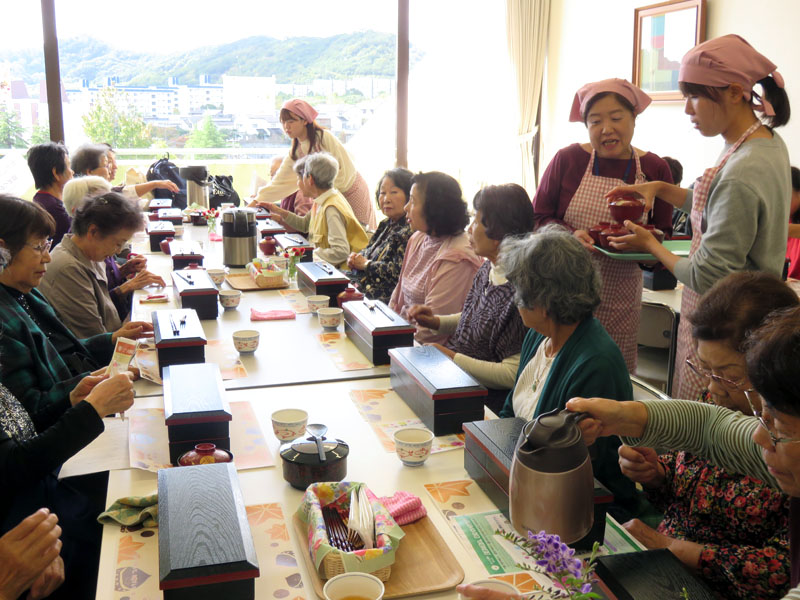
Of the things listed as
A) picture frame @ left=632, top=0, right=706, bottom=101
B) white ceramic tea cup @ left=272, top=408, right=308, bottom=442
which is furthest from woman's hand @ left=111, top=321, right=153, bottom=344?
picture frame @ left=632, top=0, right=706, bottom=101

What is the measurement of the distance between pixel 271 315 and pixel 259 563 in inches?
65.2

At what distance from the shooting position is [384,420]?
1894 mm

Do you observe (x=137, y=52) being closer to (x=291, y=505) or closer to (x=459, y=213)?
(x=459, y=213)

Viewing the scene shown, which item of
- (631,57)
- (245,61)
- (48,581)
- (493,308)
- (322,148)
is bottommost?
(48,581)

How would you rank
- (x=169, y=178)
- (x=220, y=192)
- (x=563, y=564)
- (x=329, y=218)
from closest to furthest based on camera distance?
(x=563, y=564), (x=329, y=218), (x=220, y=192), (x=169, y=178)

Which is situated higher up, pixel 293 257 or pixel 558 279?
pixel 558 279

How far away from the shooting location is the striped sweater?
4.50ft

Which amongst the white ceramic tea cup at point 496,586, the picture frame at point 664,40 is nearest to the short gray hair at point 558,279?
the white ceramic tea cup at point 496,586

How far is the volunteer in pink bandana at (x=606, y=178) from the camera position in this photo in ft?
8.77

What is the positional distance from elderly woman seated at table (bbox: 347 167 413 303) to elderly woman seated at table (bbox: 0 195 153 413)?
4.69 ft

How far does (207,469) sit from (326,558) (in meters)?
0.31

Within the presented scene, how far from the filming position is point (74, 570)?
1635 mm

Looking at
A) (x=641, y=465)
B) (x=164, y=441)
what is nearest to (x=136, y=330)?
(x=164, y=441)

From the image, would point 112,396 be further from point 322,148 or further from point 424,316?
point 322,148
